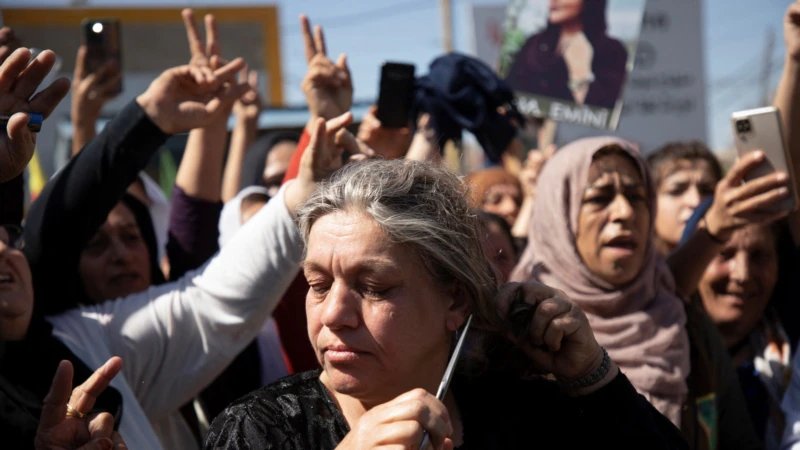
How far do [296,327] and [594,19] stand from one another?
2006 mm

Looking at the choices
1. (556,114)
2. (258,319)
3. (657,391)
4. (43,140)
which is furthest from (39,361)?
(43,140)

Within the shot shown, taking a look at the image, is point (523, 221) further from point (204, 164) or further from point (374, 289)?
point (374, 289)

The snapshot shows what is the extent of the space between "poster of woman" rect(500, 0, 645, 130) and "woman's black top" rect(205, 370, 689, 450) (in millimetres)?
2274

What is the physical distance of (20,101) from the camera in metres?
2.16

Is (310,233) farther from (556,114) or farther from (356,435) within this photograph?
(556,114)

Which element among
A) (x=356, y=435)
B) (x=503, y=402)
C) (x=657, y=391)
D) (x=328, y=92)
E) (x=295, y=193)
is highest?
(x=328, y=92)


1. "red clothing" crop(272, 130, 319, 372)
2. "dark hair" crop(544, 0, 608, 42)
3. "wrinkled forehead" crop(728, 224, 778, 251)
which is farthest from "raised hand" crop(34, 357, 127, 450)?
"dark hair" crop(544, 0, 608, 42)

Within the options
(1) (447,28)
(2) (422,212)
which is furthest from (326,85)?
(1) (447,28)

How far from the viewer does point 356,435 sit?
1.66 m

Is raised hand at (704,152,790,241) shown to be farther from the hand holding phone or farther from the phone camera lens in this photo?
the hand holding phone

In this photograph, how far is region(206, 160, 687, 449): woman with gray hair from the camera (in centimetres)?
190

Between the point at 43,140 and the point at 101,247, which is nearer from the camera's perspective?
the point at 101,247

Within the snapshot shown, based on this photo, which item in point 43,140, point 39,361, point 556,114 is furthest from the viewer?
point 43,140

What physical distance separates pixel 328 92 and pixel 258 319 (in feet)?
2.88
